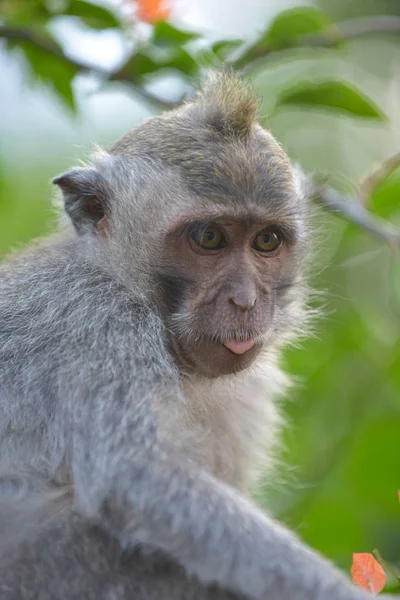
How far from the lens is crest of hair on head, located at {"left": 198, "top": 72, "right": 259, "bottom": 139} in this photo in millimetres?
7082

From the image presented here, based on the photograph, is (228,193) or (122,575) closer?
(122,575)

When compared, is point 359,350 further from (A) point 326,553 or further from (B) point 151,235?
(B) point 151,235

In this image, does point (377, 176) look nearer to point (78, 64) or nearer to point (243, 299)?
point (243, 299)

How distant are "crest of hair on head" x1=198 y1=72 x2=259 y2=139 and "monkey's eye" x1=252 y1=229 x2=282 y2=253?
73 centimetres

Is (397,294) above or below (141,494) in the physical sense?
above

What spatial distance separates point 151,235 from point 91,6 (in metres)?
2.08

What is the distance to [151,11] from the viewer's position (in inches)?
319

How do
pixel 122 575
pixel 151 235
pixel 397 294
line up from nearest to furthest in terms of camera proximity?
pixel 122 575, pixel 397 294, pixel 151 235

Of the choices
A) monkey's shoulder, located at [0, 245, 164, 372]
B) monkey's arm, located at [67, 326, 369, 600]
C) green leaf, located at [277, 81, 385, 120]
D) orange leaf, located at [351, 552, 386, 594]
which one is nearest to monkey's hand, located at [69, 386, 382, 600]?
monkey's arm, located at [67, 326, 369, 600]

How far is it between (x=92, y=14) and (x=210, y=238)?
234cm

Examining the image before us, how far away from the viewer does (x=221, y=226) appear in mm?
6859

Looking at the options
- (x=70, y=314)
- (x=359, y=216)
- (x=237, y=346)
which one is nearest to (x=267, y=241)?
(x=359, y=216)

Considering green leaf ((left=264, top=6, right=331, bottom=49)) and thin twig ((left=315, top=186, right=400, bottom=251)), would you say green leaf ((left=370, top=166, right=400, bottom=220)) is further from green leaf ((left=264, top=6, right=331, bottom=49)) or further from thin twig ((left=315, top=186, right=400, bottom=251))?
green leaf ((left=264, top=6, right=331, bottom=49))

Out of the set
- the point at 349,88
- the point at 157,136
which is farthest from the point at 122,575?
the point at 349,88
